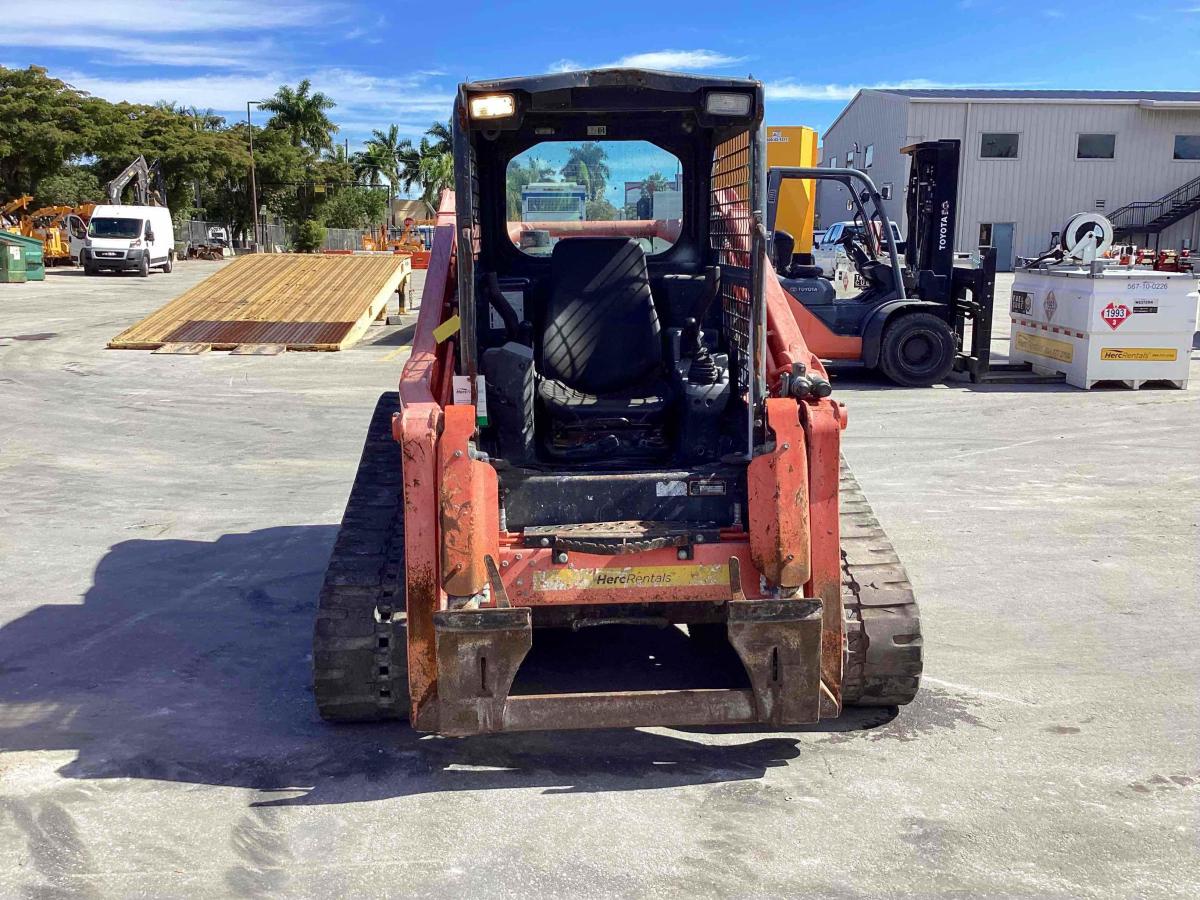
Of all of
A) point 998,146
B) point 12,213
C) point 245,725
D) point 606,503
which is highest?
point 998,146

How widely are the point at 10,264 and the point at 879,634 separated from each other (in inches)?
1290

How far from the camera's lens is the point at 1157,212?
Result: 4484 centimetres

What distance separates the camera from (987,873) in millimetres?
3588

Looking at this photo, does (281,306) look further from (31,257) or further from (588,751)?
(588,751)

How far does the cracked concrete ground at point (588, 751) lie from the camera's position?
3648 millimetres

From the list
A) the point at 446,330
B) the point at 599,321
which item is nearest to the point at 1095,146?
the point at 599,321

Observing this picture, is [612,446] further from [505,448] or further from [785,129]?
[785,129]

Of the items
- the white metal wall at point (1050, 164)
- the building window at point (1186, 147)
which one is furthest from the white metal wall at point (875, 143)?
Result: the building window at point (1186, 147)

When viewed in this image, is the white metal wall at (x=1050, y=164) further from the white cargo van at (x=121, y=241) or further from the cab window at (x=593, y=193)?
the cab window at (x=593, y=193)

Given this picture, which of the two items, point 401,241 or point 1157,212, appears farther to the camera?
point 1157,212

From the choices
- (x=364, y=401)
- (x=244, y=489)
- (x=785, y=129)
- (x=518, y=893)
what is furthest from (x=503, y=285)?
(x=785, y=129)

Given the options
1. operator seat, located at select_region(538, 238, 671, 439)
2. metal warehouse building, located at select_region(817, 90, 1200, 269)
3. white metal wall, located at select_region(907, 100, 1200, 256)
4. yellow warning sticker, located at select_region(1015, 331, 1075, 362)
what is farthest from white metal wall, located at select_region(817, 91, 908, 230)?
operator seat, located at select_region(538, 238, 671, 439)

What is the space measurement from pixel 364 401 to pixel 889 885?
10793 mm

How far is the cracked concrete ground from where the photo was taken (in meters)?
3.65
